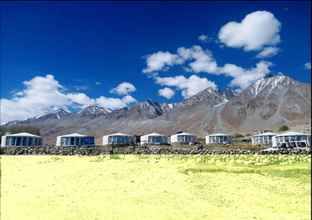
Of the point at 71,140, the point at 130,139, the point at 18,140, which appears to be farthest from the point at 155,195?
the point at 130,139

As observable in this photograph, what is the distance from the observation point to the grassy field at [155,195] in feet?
39.0

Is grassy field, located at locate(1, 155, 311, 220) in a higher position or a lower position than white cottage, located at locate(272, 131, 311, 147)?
lower

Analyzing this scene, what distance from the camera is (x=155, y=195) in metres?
15.1

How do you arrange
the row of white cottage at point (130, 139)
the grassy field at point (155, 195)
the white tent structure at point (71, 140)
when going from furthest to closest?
1. the white tent structure at point (71, 140)
2. the row of white cottage at point (130, 139)
3. the grassy field at point (155, 195)

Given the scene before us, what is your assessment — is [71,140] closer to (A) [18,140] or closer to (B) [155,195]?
(A) [18,140]

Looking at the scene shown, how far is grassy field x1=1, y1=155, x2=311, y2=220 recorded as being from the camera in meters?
11.9

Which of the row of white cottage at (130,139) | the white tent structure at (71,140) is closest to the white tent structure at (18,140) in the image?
the row of white cottage at (130,139)

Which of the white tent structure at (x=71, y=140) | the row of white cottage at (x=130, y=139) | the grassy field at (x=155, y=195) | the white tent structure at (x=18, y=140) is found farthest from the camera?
the white tent structure at (x=71, y=140)

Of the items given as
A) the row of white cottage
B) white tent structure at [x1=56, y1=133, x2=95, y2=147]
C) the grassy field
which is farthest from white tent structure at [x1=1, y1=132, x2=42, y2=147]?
the grassy field

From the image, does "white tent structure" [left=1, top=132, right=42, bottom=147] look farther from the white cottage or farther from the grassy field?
the grassy field

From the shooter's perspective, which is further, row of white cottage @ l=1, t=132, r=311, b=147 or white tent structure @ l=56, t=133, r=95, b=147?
white tent structure @ l=56, t=133, r=95, b=147

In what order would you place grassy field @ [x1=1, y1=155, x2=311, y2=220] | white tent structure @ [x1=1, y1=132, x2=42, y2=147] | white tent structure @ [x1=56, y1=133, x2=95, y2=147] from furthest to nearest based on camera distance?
white tent structure @ [x1=56, y1=133, x2=95, y2=147], white tent structure @ [x1=1, y1=132, x2=42, y2=147], grassy field @ [x1=1, y1=155, x2=311, y2=220]

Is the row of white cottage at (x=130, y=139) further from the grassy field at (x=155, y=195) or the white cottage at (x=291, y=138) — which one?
the grassy field at (x=155, y=195)

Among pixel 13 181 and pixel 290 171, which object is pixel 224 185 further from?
pixel 13 181
